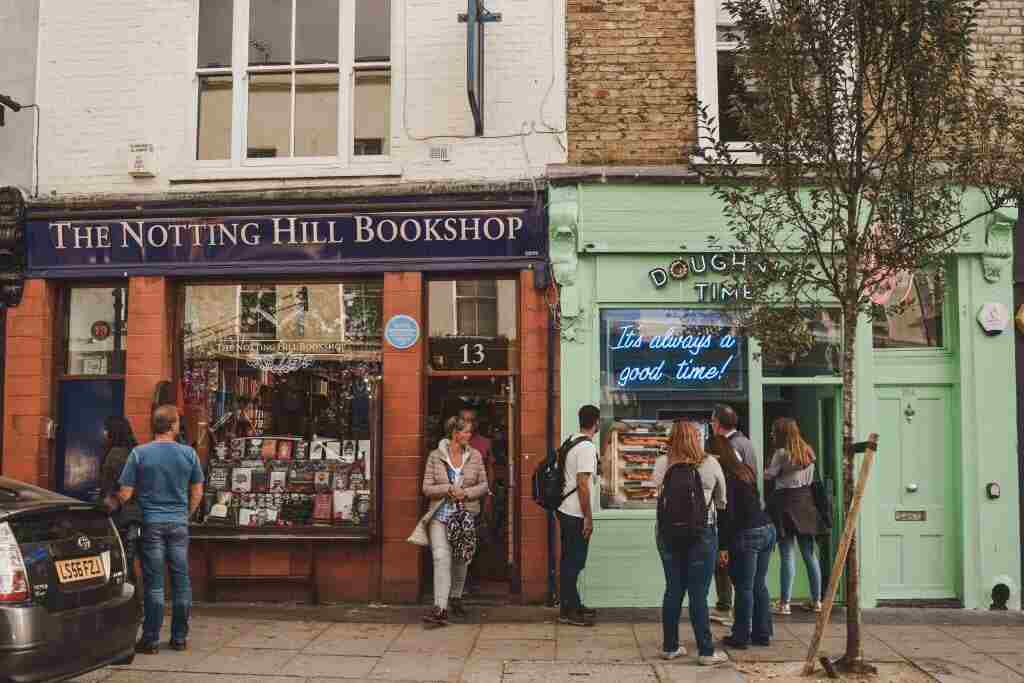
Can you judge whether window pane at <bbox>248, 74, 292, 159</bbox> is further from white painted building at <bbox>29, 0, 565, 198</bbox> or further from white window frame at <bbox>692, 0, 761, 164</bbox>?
white window frame at <bbox>692, 0, 761, 164</bbox>

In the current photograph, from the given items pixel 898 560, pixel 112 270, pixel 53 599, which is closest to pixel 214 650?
pixel 53 599

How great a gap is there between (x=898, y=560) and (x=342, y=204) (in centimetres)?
663

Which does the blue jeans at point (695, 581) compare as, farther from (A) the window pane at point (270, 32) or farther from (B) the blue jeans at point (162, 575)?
(A) the window pane at point (270, 32)

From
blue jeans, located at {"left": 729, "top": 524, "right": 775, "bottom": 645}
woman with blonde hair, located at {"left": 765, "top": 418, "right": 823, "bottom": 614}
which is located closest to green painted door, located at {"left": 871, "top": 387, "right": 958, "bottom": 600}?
woman with blonde hair, located at {"left": 765, "top": 418, "right": 823, "bottom": 614}

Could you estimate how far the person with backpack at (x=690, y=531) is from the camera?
705 cm

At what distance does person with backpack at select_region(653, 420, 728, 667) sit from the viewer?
7055 mm

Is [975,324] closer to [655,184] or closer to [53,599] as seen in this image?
[655,184]

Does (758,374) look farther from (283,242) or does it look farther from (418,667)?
(283,242)

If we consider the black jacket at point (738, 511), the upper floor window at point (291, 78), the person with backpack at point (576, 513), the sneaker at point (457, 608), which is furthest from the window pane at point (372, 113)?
the black jacket at point (738, 511)

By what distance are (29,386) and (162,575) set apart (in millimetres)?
3759

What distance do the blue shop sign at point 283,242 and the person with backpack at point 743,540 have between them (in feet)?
10.5

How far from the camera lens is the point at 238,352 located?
33.4ft

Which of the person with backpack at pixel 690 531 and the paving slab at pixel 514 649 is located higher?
the person with backpack at pixel 690 531

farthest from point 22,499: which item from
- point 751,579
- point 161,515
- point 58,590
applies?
point 751,579
